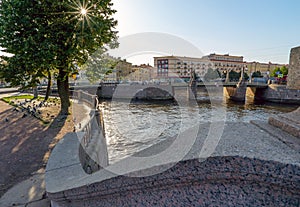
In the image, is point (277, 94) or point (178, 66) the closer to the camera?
point (277, 94)

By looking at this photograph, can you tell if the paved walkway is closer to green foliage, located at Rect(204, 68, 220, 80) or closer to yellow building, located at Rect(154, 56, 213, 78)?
yellow building, located at Rect(154, 56, 213, 78)

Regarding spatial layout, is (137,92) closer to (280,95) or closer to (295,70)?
(280,95)

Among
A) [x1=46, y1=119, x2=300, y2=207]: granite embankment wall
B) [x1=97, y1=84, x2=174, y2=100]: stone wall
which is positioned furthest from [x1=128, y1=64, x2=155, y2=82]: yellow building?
[x1=46, y1=119, x2=300, y2=207]: granite embankment wall

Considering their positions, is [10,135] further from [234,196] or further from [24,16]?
[234,196]

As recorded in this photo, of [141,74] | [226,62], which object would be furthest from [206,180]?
[226,62]

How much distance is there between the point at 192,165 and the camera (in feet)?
5.65

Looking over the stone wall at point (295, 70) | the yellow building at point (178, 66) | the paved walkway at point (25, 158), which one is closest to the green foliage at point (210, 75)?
the yellow building at point (178, 66)

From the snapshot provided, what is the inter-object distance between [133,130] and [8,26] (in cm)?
977

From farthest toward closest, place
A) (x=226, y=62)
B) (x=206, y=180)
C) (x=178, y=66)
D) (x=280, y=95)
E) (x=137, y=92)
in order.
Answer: (x=226, y=62) → (x=178, y=66) → (x=137, y=92) → (x=280, y=95) → (x=206, y=180)

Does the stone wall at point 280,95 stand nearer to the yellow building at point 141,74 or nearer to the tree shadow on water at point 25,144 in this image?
the yellow building at point 141,74

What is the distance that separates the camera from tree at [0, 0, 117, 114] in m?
8.60

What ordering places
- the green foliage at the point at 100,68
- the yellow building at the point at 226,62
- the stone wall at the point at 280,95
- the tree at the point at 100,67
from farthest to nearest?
the yellow building at the point at 226,62, the stone wall at the point at 280,95, the green foliage at the point at 100,68, the tree at the point at 100,67

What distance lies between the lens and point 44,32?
888 centimetres

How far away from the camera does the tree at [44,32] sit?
8.60m
